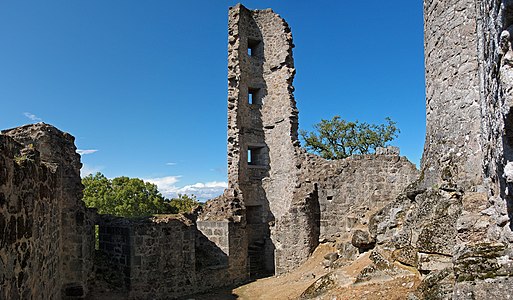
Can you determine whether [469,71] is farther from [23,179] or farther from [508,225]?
[23,179]

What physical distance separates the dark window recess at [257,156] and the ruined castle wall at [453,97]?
9.33m

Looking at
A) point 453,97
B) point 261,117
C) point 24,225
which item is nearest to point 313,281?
point 453,97

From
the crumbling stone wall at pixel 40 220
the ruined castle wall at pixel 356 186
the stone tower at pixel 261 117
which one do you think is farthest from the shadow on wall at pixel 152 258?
the ruined castle wall at pixel 356 186

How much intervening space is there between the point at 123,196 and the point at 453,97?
22.9 metres

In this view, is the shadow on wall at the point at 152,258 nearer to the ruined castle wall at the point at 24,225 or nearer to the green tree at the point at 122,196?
the ruined castle wall at the point at 24,225

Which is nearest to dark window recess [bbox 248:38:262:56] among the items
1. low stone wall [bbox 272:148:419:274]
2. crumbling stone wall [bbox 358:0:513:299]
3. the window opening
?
the window opening

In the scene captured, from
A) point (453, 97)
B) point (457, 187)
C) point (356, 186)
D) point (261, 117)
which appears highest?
point (261, 117)

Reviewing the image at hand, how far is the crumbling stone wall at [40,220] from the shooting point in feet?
11.3

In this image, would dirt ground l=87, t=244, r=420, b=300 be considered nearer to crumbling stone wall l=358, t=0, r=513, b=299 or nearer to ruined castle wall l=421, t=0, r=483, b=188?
crumbling stone wall l=358, t=0, r=513, b=299

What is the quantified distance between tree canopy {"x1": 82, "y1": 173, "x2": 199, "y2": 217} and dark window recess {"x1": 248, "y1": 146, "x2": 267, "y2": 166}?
367 inches

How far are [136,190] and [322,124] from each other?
15.3 meters

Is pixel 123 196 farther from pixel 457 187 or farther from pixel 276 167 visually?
pixel 457 187

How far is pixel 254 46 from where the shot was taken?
16719 mm

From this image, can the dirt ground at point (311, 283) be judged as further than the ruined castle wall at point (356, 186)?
No
